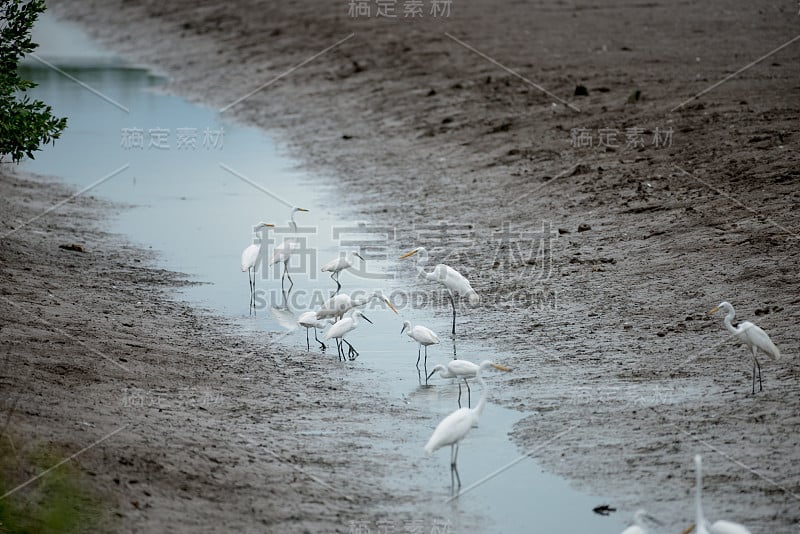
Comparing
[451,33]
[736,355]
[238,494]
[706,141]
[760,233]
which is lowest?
[238,494]

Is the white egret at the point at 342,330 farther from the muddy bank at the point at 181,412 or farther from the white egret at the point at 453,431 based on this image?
the white egret at the point at 453,431

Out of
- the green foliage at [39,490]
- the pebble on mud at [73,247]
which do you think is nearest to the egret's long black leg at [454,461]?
the green foliage at [39,490]

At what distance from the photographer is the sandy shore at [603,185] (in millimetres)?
7078

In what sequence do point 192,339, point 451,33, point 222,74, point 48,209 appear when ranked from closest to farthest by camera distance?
point 192,339, point 48,209, point 451,33, point 222,74

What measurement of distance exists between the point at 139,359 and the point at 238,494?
2.65m

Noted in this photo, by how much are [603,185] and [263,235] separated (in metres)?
4.39

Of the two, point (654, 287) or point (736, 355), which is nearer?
point (736, 355)

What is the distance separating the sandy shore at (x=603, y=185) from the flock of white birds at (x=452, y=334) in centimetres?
36

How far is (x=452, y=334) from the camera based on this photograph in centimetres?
973

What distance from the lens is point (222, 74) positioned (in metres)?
25.5

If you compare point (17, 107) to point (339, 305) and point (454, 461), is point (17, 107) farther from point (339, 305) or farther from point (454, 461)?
point (454, 461)

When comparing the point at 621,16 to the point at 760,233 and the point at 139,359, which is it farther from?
the point at 139,359

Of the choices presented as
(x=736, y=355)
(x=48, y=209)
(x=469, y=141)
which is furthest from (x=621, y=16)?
(x=736, y=355)

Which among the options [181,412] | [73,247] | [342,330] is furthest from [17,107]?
[181,412]
